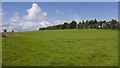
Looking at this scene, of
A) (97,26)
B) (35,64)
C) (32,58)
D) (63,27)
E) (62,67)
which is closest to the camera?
(62,67)

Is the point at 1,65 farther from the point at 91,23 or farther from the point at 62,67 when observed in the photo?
the point at 91,23

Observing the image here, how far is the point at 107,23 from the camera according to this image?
14250 centimetres

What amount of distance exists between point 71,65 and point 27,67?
343cm

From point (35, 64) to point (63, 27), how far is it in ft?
388

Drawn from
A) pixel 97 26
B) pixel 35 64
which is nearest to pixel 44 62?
pixel 35 64

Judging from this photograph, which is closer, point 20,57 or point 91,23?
point 20,57

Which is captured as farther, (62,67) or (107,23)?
(107,23)

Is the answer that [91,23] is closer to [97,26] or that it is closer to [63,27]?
[97,26]

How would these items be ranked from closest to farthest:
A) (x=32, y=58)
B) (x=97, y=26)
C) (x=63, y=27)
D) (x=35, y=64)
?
1. (x=35, y=64)
2. (x=32, y=58)
3. (x=63, y=27)
4. (x=97, y=26)

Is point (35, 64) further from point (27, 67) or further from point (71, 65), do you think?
point (71, 65)

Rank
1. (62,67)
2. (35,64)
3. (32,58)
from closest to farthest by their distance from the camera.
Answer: (62,67) → (35,64) → (32,58)

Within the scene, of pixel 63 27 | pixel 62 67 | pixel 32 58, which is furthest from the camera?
pixel 63 27

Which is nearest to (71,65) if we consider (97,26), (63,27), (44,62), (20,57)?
(44,62)

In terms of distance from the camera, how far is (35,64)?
67.6 ft
